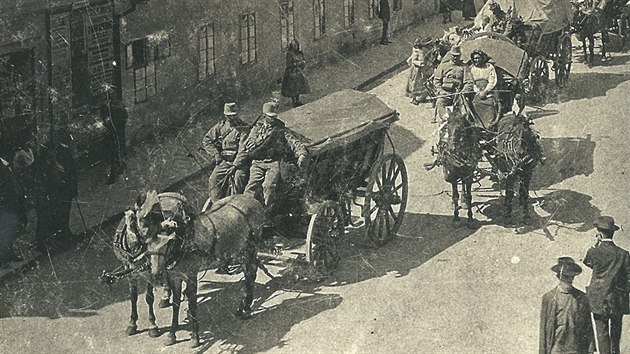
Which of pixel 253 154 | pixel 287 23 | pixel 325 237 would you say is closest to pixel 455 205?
pixel 325 237

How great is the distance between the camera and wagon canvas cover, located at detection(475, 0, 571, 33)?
65.0ft

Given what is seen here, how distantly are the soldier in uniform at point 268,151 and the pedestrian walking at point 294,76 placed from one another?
30.5ft

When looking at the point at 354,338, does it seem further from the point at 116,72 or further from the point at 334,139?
the point at 116,72

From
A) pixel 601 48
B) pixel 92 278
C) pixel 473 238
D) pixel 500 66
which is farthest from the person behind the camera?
pixel 601 48

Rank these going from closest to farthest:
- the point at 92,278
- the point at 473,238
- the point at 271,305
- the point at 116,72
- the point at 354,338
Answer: the point at 354,338
the point at 271,305
the point at 92,278
the point at 473,238
the point at 116,72

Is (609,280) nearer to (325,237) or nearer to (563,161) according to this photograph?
(325,237)

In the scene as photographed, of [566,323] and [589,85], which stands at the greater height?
[566,323]

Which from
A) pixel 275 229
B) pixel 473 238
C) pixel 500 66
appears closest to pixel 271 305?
pixel 275 229

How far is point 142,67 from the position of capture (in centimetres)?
1762

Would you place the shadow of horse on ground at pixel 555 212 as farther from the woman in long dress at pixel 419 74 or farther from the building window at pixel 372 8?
the building window at pixel 372 8

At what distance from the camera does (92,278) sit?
1194 centimetres

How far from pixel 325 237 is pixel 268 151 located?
4.21 feet

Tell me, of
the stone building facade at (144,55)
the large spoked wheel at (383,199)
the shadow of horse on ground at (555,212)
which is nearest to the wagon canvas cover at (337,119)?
the large spoked wheel at (383,199)

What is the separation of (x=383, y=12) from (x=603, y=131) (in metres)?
10.6
